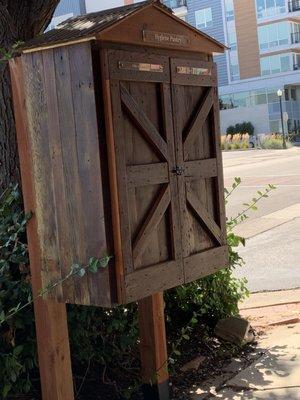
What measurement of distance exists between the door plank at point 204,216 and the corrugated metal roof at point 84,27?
3.53 feet

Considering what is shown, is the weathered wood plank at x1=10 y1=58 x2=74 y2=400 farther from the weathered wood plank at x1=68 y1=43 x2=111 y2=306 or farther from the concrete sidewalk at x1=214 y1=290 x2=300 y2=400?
the concrete sidewalk at x1=214 y1=290 x2=300 y2=400

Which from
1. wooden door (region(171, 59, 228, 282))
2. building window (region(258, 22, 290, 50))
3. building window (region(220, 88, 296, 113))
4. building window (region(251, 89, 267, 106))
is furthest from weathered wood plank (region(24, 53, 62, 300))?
building window (region(258, 22, 290, 50))

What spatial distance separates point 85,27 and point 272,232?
9745 mm

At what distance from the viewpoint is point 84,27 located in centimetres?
339

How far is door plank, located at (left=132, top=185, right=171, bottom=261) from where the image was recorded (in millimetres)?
3432

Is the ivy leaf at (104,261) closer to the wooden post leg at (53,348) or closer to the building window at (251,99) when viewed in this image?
the wooden post leg at (53,348)

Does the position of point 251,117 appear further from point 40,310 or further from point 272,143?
point 40,310

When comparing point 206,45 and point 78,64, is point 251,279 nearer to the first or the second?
point 206,45

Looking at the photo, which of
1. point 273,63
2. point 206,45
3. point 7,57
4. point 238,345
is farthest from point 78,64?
point 273,63

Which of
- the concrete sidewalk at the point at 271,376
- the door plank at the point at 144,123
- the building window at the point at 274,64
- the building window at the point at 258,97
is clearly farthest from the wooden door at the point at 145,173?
the building window at the point at 274,64

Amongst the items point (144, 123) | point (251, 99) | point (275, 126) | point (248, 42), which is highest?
point (248, 42)

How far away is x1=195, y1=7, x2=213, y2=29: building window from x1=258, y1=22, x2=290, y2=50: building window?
467 cm

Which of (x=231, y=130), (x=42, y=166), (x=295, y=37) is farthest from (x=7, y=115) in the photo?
(x=295, y=37)

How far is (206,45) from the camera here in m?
3.97
